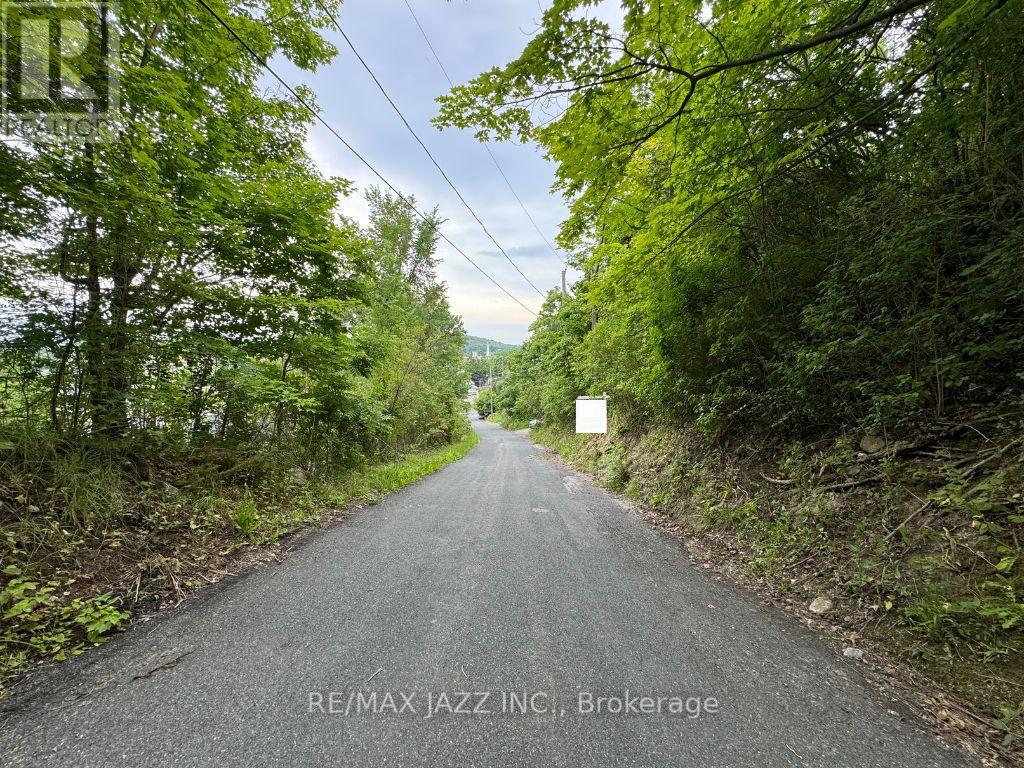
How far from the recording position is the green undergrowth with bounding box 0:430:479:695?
2099 mm

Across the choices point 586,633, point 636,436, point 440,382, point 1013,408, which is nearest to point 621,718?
point 586,633

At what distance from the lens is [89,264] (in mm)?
3145

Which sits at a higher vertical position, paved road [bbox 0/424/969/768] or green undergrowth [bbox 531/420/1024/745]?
green undergrowth [bbox 531/420/1024/745]

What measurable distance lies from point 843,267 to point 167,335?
6862 millimetres

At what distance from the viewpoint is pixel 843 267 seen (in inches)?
132

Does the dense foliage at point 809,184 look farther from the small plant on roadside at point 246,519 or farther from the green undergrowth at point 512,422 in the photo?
the green undergrowth at point 512,422

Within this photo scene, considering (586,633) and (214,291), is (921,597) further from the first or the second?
(214,291)

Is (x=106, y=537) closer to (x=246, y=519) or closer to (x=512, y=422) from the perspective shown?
(x=246, y=519)

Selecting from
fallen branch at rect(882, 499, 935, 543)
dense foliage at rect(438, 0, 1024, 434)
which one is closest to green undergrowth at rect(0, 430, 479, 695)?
dense foliage at rect(438, 0, 1024, 434)

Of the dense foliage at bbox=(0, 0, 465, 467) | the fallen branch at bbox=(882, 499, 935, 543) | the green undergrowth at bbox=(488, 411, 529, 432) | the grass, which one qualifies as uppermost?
the dense foliage at bbox=(0, 0, 465, 467)

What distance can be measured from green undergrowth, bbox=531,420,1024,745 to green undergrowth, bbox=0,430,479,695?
484 cm

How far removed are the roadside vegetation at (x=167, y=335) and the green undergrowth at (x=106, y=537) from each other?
0.5 inches

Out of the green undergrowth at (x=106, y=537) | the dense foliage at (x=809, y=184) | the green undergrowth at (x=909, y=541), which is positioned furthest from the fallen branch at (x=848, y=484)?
the green undergrowth at (x=106, y=537)

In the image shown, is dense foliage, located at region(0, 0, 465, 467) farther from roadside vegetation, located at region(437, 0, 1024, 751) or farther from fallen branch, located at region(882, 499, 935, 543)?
fallen branch, located at region(882, 499, 935, 543)
